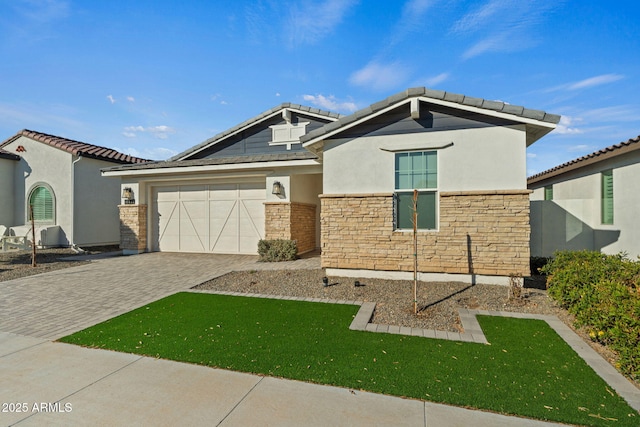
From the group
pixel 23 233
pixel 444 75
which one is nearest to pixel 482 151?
pixel 444 75

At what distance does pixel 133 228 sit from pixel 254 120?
7.20 meters

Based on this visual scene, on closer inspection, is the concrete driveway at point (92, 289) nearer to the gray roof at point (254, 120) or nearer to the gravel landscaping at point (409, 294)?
the gravel landscaping at point (409, 294)

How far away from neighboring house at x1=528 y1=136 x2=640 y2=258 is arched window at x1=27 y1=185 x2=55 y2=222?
20.4 meters

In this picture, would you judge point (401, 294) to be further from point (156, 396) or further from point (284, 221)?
point (284, 221)

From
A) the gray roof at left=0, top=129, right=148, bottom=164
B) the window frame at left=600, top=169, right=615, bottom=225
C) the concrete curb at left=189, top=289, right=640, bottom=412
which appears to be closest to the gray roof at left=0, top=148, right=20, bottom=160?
the gray roof at left=0, top=129, right=148, bottom=164

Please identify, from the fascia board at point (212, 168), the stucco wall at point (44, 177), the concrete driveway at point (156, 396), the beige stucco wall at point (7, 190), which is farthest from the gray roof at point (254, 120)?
the concrete driveway at point (156, 396)

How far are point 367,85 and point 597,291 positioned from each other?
10255 millimetres

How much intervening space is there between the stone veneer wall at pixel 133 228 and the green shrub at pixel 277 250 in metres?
6.07

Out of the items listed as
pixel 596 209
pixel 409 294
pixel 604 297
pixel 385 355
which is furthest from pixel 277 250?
pixel 596 209

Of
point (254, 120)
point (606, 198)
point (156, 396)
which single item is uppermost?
point (254, 120)

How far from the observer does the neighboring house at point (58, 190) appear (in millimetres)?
14047

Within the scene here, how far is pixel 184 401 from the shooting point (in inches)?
117

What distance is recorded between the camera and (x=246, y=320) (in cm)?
519

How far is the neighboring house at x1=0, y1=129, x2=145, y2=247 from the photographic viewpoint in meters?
14.0
